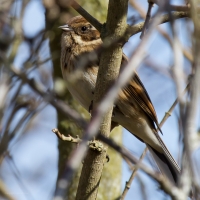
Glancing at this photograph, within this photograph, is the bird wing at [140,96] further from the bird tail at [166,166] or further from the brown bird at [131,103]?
the bird tail at [166,166]

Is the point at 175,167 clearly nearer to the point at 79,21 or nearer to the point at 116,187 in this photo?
the point at 116,187

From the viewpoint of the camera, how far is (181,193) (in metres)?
1.56

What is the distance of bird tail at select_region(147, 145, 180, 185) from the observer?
157 inches

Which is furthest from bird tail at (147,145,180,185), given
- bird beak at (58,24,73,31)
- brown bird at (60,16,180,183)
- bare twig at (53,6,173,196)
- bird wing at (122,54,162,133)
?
bare twig at (53,6,173,196)

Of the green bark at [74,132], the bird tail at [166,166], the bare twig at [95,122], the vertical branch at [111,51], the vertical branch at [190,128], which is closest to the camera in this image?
the bare twig at [95,122]

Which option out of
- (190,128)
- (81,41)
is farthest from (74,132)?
(190,128)

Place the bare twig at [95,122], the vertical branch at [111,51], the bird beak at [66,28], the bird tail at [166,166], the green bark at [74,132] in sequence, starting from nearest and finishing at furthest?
the bare twig at [95,122]
the vertical branch at [111,51]
the bird tail at [166,166]
the green bark at [74,132]
the bird beak at [66,28]

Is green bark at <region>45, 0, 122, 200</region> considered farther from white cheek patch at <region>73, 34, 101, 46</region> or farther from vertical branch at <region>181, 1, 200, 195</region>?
vertical branch at <region>181, 1, 200, 195</region>

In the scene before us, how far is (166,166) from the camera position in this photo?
4102mm

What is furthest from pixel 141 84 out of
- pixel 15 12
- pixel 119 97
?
pixel 15 12

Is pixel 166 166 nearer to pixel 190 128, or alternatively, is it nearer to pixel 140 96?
pixel 140 96

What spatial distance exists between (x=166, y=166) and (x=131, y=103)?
622mm

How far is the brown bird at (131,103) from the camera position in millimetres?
4051

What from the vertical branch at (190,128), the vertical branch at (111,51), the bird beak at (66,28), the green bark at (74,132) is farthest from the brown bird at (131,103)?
the vertical branch at (190,128)
